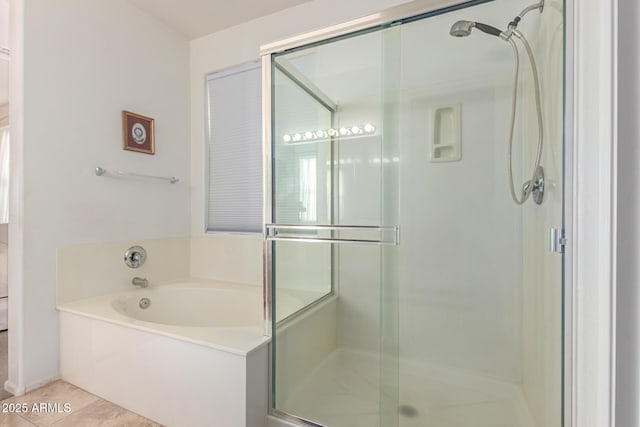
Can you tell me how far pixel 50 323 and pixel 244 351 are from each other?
53.0 inches

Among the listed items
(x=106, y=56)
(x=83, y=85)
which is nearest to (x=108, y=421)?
(x=83, y=85)

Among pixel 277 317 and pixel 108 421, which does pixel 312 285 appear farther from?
pixel 108 421

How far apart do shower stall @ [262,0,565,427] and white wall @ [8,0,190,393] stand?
1.25m

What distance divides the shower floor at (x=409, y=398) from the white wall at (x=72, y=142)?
1.52m

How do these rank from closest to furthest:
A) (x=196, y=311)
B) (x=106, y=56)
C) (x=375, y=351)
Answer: (x=375, y=351) < (x=106, y=56) < (x=196, y=311)

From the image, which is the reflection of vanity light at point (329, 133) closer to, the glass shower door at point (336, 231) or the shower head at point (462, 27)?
the glass shower door at point (336, 231)

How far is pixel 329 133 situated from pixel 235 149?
1.03 metres

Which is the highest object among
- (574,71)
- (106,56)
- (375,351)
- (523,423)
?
(106,56)

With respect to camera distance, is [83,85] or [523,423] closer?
[523,423]

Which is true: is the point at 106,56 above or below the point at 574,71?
above

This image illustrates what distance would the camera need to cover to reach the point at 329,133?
1778 mm

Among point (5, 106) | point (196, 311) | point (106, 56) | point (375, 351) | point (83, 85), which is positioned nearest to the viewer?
point (375, 351)

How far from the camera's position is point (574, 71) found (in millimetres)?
728

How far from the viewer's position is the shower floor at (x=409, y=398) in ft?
5.03
